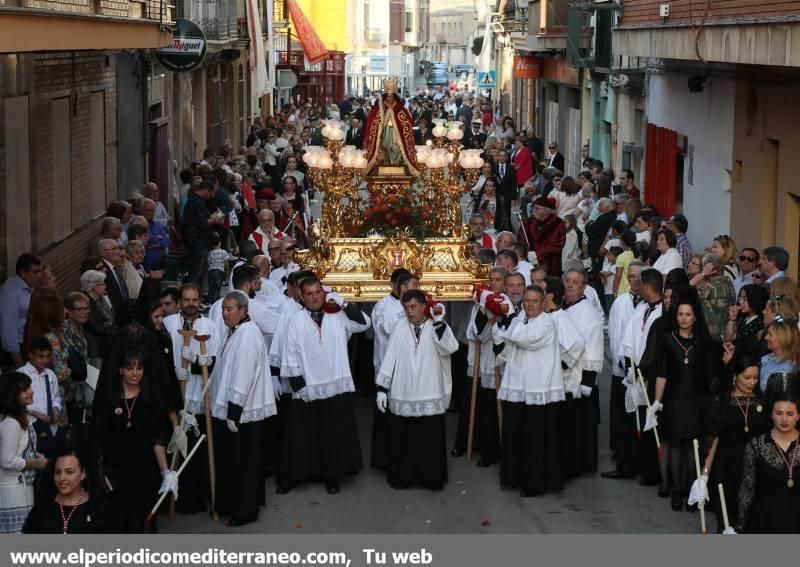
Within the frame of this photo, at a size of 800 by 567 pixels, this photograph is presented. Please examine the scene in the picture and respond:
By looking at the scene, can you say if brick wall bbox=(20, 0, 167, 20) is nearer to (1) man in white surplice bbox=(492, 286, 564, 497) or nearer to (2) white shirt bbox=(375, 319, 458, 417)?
(2) white shirt bbox=(375, 319, 458, 417)

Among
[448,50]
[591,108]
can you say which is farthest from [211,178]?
[448,50]

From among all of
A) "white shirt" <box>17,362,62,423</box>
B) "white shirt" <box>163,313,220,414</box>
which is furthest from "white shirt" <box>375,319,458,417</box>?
"white shirt" <box>17,362,62,423</box>

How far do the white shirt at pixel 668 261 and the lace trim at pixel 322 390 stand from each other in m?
4.18

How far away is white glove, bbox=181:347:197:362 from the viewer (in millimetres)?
10336

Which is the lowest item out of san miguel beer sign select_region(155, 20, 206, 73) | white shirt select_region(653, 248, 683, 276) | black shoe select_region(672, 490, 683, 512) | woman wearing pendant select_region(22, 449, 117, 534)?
black shoe select_region(672, 490, 683, 512)

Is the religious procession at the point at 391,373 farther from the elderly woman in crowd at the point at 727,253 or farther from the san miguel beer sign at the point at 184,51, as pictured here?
the san miguel beer sign at the point at 184,51

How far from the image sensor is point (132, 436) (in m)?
9.44

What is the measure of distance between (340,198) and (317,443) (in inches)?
126

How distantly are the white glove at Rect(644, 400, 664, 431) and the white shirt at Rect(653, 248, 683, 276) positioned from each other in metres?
3.75

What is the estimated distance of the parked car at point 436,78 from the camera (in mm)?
100875

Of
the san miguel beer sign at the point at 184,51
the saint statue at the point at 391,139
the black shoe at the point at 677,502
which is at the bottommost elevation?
the black shoe at the point at 677,502

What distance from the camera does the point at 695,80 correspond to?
19.6 meters

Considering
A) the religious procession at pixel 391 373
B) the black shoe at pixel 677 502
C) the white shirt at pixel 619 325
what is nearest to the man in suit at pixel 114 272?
the religious procession at pixel 391 373

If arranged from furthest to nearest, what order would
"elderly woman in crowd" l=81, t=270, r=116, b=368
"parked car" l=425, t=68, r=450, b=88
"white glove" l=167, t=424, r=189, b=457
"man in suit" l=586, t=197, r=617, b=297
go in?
1. "parked car" l=425, t=68, r=450, b=88
2. "man in suit" l=586, t=197, r=617, b=297
3. "elderly woman in crowd" l=81, t=270, r=116, b=368
4. "white glove" l=167, t=424, r=189, b=457
